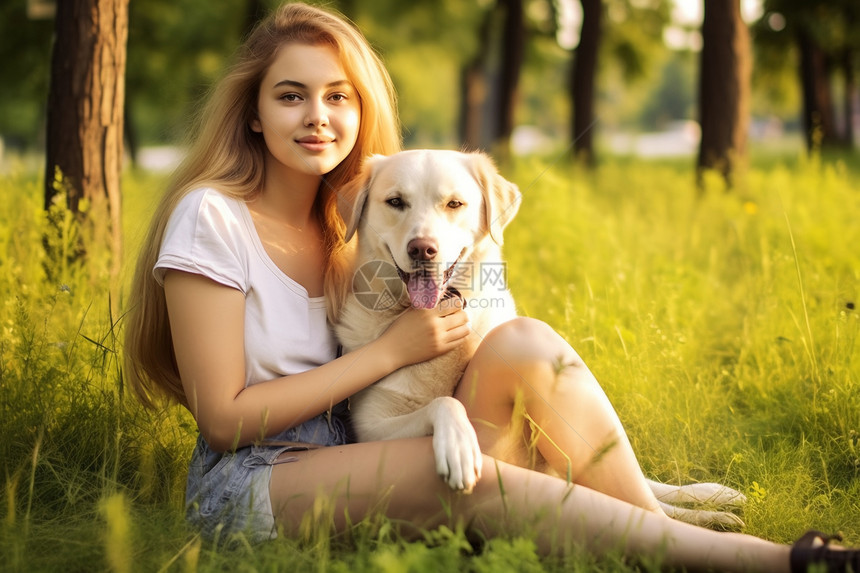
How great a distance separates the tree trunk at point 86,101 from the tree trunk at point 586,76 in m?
8.41

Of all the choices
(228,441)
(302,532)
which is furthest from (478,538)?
(228,441)

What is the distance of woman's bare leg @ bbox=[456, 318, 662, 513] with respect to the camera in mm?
2311

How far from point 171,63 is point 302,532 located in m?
16.4

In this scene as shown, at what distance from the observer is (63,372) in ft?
9.54

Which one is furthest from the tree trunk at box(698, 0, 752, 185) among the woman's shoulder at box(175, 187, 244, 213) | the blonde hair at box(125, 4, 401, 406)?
the woman's shoulder at box(175, 187, 244, 213)

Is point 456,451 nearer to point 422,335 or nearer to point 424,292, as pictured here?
point 422,335

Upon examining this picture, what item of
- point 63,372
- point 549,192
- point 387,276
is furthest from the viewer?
point 549,192

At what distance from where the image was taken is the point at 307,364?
253 cm

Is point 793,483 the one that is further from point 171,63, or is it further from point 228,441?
point 171,63

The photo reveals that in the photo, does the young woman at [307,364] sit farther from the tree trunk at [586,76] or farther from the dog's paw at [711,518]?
the tree trunk at [586,76]

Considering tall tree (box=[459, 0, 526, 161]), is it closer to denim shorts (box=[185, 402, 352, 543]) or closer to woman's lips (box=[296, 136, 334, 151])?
woman's lips (box=[296, 136, 334, 151])

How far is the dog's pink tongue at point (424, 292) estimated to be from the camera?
8.25 ft

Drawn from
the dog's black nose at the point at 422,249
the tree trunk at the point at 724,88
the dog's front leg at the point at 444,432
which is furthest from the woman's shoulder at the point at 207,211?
the tree trunk at the point at 724,88

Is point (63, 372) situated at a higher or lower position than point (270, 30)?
lower
